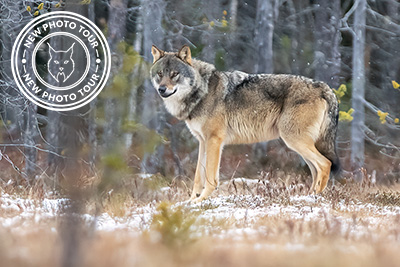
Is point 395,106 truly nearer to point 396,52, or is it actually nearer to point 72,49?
point 396,52

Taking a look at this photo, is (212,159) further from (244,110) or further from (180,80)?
(180,80)

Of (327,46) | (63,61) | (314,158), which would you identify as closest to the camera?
(63,61)

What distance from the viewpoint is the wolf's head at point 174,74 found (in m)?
7.47

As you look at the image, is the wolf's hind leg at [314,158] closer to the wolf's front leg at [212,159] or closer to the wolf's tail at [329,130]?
the wolf's tail at [329,130]

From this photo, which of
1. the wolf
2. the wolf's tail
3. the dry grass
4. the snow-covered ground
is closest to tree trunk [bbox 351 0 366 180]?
the wolf's tail

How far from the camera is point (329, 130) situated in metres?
7.89

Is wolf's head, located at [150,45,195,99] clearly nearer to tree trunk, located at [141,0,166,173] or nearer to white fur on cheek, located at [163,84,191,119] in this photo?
white fur on cheek, located at [163,84,191,119]

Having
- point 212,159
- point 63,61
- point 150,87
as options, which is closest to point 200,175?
point 212,159

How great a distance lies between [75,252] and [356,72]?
10201 mm

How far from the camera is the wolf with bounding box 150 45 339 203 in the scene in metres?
7.60

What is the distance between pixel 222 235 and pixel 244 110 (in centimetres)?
343

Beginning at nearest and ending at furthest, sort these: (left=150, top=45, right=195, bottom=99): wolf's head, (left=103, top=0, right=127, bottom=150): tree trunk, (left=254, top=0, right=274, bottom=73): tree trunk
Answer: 1. (left=150, top=45, right=195, bottom=99): wolf's head
2. (left=103, top=0, right=127, bottom=150): tree trunk
3. (left=254, top=0, right=274, bottom=73): tree trunk

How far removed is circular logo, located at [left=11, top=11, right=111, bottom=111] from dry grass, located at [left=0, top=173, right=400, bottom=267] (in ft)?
2.70

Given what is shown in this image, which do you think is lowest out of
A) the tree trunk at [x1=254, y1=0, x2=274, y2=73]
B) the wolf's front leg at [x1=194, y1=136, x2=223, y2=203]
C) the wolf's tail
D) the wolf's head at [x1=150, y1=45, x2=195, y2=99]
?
the wolf's front leg at [x1=194, y1=136, x2=223, y2=203]
